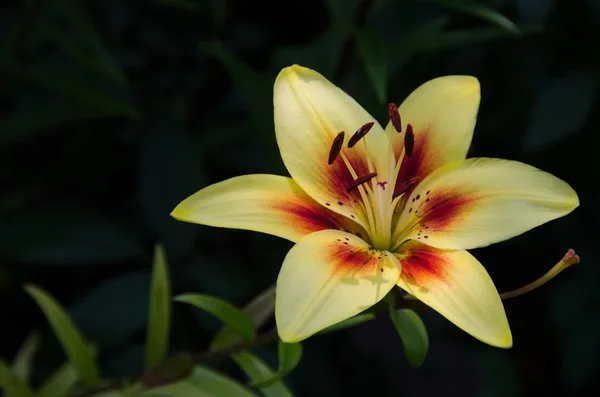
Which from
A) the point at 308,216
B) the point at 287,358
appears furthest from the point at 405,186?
the point at 287,358

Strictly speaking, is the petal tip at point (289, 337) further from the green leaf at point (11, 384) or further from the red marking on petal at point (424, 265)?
the green leaf at point (11, 384)

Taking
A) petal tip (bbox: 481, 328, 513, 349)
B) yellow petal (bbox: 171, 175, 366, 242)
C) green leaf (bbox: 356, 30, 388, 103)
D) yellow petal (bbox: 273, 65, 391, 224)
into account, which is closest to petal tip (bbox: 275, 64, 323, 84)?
yellow petal (bbox: 273, 65, 391, 224)

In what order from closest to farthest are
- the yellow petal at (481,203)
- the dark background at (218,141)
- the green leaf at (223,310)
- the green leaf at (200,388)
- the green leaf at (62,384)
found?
1. the yellow petal at (481,203)
2. the green leaf at (223,310)
3. the green leaf at (200,388)
4. the green leaf at (62,384)
5. the dark background at (218,141)

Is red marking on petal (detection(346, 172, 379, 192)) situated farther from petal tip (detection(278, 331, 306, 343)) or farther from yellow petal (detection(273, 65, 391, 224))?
petal tip (detection(278, 331, 306, 343))

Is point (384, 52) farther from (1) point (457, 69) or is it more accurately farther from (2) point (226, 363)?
(2) point (226, 363)

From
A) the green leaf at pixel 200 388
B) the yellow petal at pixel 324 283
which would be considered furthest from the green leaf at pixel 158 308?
the yellow petal at pixel 324 283

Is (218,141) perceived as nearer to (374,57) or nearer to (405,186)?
(374,57)
